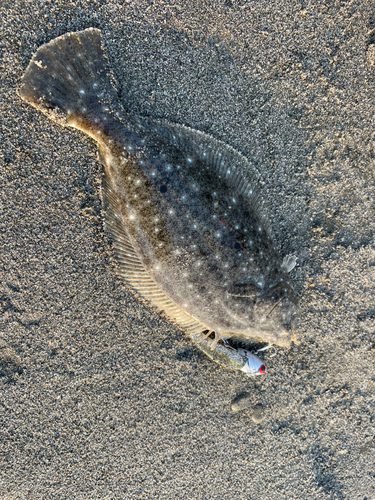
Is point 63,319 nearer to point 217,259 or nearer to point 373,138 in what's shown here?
point 217,259

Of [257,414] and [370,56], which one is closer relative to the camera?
[370,56]

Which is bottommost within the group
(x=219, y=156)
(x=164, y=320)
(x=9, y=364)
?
(x=9, y=364)

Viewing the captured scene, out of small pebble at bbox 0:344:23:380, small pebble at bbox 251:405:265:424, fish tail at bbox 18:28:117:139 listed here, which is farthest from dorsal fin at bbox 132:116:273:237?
small pebble at bbox 0:344:23:380

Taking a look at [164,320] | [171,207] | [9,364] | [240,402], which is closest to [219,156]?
[171,207]

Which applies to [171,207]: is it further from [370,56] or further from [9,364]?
[370,56]

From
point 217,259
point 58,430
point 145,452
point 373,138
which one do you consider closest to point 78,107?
point 217,259

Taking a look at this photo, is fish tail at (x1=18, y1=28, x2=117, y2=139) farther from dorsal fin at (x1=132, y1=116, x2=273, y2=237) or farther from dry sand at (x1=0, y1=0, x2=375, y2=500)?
dorsal fin at (x1=132, y1=116, x2=273, y2=237)
